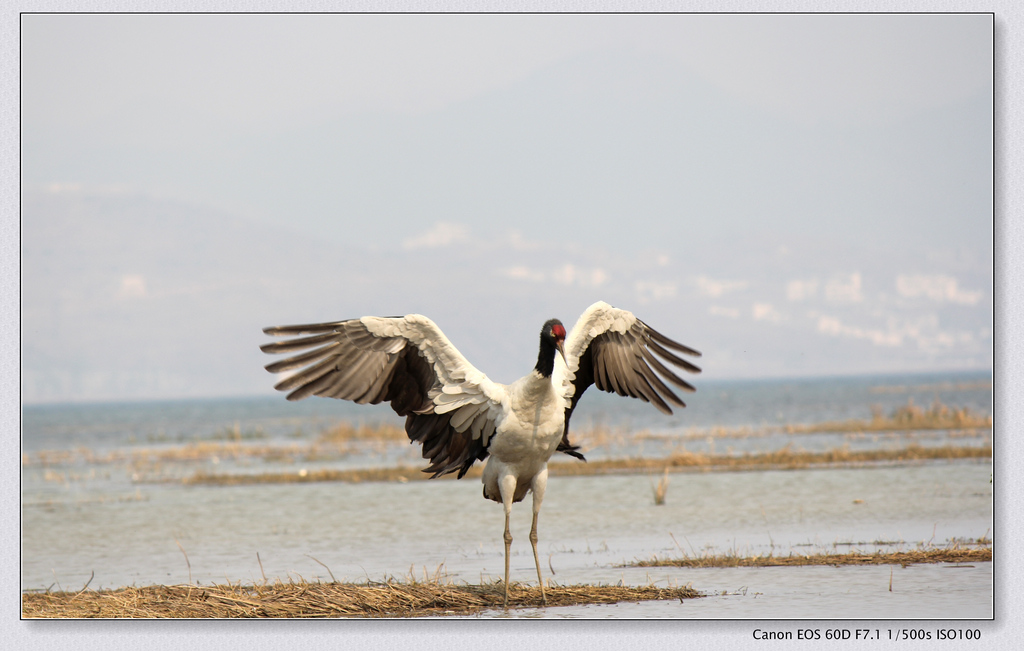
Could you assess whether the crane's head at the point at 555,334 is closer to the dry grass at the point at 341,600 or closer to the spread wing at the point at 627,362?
the spread wing at the point at 627,362

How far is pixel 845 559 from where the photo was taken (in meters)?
8.72

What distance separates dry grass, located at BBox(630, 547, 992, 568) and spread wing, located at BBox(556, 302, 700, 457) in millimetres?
1683

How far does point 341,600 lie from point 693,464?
40.0 feet

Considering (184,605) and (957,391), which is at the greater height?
(957,391)

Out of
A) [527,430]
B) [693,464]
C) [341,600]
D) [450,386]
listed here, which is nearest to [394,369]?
[450,386]

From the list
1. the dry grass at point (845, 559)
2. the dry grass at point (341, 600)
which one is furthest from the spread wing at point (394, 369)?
the dry grass at point (845, 559)

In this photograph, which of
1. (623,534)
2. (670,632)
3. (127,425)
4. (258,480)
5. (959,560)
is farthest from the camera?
(127,425)

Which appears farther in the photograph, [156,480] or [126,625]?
[156,480]

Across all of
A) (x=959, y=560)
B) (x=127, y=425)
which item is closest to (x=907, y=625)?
(x=959, y=560)

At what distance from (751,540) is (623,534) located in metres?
1.62

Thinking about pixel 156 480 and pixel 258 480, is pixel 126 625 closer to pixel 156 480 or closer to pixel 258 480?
pixel 258 480

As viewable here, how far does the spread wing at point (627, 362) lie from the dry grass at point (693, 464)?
934 centimetres

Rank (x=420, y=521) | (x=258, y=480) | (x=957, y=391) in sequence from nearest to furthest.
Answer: (x=420, y=521)
(x=258, y=480)
(x=957, y=391)

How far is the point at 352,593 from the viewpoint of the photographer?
7.55 meters
